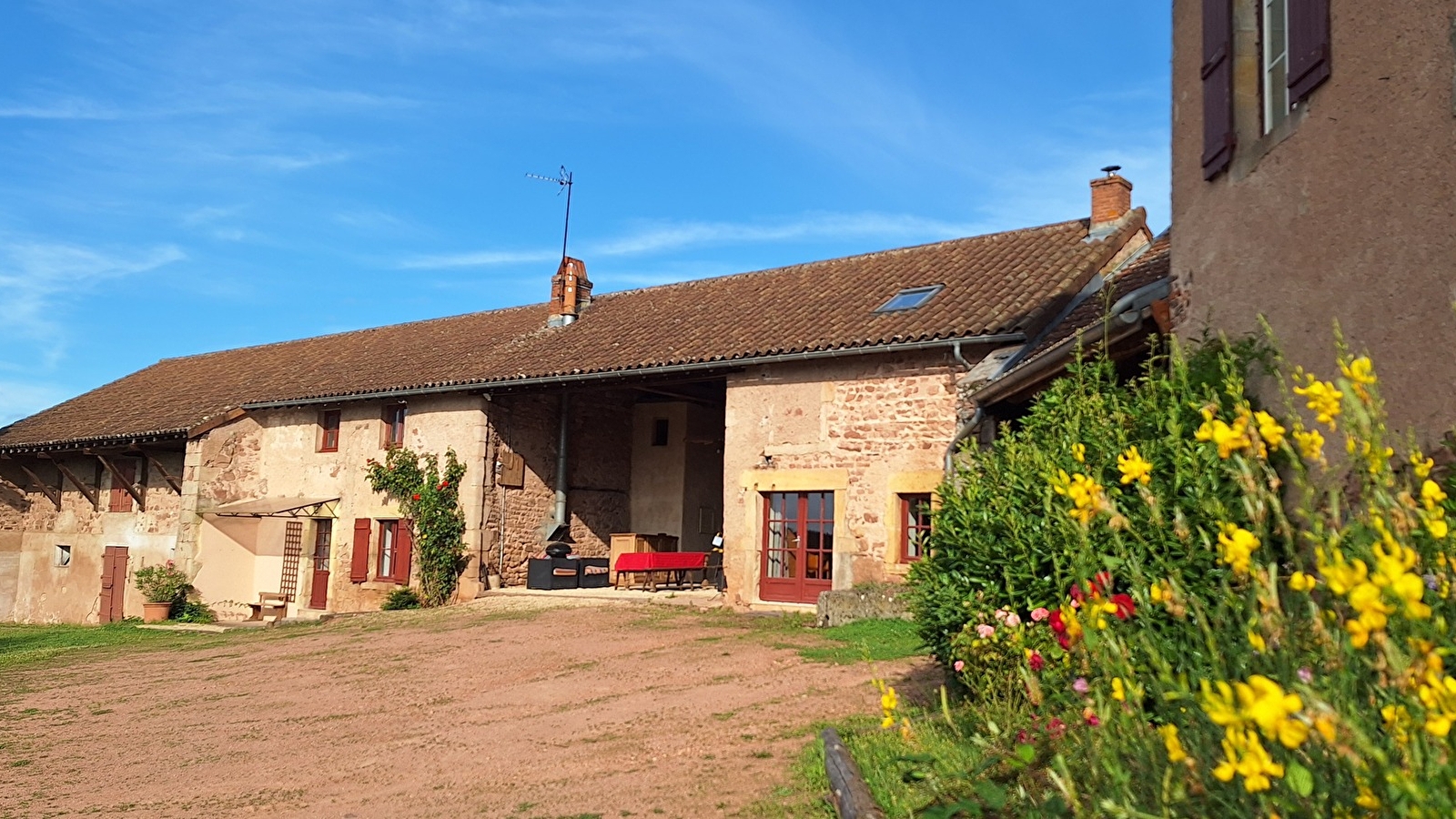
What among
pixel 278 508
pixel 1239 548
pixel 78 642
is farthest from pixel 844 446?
pixel 78 642

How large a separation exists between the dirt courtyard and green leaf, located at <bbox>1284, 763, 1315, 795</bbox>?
3.61 m

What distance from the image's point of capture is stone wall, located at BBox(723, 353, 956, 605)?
42.2 feet

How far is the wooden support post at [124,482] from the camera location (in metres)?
21.9

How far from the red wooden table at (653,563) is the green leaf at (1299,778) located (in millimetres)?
15238

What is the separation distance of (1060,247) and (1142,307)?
7.57 metres

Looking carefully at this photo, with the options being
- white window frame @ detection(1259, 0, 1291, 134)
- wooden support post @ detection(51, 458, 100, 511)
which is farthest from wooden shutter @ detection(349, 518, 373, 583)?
white window frame @ detection(1259, 0, 1291, 134)

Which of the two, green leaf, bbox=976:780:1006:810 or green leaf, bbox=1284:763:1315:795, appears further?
green leaf, bbox=976:780:1006:810

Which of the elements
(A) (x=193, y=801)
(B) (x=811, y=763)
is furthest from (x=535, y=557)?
(B) (x=811, y=763)

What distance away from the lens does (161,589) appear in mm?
20000

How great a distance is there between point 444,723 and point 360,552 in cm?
1118

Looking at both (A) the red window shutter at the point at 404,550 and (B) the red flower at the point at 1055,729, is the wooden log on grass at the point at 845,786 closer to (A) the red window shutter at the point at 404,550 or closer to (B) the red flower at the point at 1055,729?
(B) the red flower at the point at 1055,729

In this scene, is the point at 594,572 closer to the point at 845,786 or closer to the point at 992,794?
the point at 845,786

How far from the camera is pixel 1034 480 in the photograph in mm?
5844

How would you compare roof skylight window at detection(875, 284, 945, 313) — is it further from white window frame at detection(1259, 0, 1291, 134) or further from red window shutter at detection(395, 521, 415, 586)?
red window shutter at detection(395, 521, 415, 586)
